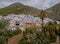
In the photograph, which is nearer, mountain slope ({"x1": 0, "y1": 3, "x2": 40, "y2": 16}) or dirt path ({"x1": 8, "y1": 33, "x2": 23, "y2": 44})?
dirt path ({"x1": 8, "y1": 33, "x2": 23, "y2": 44})

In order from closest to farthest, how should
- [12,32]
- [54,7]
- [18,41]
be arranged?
[18,41] → [12,32] → [54,7]

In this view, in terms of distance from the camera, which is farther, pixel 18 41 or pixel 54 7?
pixel 54 7

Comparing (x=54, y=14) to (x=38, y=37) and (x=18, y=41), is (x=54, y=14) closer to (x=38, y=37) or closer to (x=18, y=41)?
(x=18, y=41)

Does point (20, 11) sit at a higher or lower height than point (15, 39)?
higher

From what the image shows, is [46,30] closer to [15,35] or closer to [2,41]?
[15,35]

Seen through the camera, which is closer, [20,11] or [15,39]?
[15,39]

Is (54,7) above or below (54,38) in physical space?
above

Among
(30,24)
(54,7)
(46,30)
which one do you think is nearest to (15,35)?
(46,30)

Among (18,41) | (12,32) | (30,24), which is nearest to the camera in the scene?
(18,41)

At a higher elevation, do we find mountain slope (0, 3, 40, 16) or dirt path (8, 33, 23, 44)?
mountain slope (0, 3, 40, 16)

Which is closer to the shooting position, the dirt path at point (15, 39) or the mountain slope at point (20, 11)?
the dirt path at point (15, 39)
